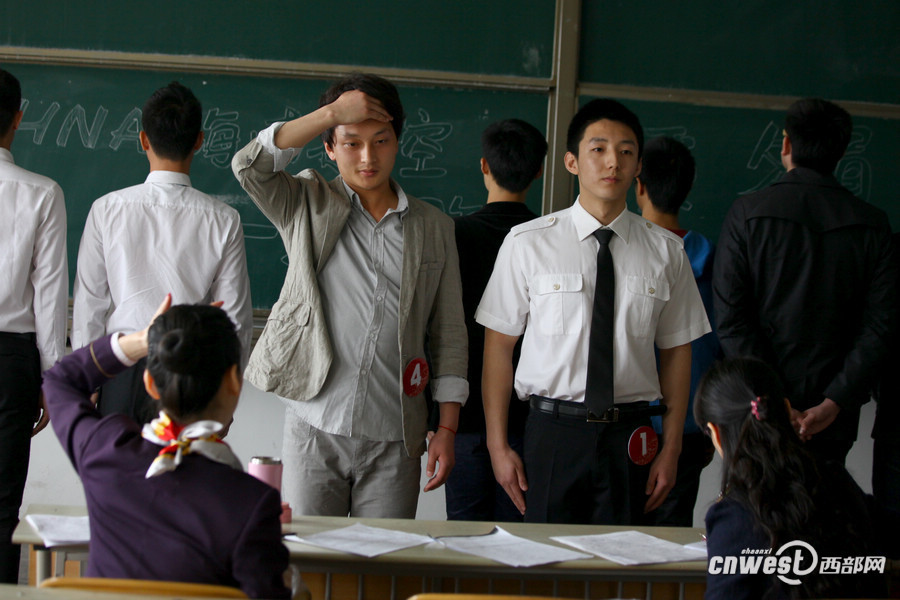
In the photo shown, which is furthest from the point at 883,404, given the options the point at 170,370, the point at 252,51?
the point at 252,51

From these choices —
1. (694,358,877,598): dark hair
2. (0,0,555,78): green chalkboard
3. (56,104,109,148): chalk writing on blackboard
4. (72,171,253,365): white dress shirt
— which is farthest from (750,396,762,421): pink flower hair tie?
(56,104,109,148): chalk writing on blackboard

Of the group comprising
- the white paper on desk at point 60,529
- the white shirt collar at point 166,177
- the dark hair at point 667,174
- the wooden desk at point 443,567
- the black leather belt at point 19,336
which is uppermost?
the dark hair at point 667,174

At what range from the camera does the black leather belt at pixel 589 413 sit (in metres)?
2.23

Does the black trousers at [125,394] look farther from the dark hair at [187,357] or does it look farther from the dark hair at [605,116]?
the dark hair at [605,116]

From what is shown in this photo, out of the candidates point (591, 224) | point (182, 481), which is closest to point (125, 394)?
point (182, 481)

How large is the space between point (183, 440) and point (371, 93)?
4.01 ft

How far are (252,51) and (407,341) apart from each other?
64.0 inches

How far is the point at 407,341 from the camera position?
2.30 metres

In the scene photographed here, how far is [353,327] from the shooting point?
2.28 m

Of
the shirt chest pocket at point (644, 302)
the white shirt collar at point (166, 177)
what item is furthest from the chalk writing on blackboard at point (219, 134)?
the shirt chest pocket at point (644, 302)

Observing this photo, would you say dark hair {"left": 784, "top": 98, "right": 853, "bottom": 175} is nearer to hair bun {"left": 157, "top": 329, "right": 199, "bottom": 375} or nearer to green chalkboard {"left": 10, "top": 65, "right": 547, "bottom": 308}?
green chalkboard {"left": 10, "top": 65, "right": 547, "bottom": 308}

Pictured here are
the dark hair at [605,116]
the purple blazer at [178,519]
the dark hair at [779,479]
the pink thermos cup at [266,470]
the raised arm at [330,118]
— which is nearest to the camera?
the purple blazer at [178,519]

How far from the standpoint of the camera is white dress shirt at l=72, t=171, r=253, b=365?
2475mm

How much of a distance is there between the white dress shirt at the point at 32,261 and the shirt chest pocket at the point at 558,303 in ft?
4.49
